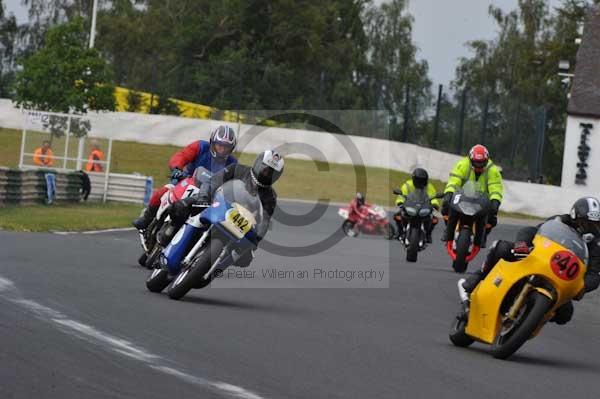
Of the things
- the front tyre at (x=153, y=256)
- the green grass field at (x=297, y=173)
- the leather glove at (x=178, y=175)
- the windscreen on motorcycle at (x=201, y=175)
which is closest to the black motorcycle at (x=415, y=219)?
the front tyre at (x=153, y=256)

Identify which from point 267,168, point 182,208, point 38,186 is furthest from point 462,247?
point 38,186

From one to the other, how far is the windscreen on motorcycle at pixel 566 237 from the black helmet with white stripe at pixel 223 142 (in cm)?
392

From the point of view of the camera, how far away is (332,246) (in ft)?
85.0

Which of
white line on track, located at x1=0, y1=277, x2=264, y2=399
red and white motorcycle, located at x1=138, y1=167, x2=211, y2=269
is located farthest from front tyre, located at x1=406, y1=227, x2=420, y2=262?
white line on track, located at x1=0, y1=277, x2=264, y2=399

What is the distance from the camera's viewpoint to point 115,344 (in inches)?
332

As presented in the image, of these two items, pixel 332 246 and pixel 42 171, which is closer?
pixel 332 246

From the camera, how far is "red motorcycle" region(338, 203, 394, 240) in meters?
30.7

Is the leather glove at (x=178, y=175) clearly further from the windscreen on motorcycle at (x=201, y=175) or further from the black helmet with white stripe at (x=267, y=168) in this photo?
the black helmet with white stripe at (x=267, y=168)

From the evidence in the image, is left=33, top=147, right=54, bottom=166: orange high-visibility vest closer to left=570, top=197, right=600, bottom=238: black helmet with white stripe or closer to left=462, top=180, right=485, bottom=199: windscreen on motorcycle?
left=462, top=180, right=485, bottom=199: windscreen on motorcycle

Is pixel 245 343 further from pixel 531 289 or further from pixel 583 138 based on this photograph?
pixel 583 138

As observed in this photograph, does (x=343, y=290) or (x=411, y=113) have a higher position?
(x=411, y=113)

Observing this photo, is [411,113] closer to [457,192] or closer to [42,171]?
[42,171]

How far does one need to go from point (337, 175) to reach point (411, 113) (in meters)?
3.69

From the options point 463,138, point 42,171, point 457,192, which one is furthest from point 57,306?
point 463,138
